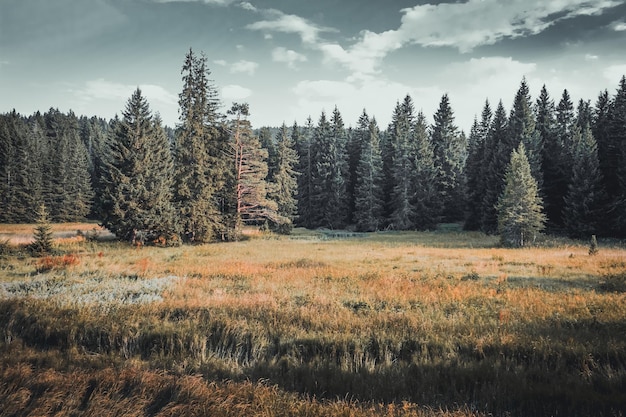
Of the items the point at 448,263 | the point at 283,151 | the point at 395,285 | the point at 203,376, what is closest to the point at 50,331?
the point at 203,376

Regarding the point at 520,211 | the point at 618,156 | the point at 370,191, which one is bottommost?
the point at 520,211

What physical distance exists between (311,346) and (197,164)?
29.0 meters

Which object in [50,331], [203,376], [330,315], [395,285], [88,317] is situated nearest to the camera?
[203,376]

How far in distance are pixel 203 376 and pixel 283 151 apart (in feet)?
167

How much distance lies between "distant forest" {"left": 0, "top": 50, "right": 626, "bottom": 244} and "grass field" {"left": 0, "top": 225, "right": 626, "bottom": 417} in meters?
18.5

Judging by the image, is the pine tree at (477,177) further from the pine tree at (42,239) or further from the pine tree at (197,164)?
the pine tree at (42,239)

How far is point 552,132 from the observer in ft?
164

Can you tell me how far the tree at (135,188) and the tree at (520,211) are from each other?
2964 cm

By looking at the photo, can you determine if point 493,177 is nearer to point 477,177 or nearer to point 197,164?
point 477,177

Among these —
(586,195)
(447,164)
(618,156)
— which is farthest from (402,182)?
(618,156)

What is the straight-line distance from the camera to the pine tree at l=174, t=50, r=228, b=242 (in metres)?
33.1

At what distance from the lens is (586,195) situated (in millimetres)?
39156

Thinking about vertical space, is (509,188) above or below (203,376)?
above

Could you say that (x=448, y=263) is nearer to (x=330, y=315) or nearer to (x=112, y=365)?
(x=330, y=315)
